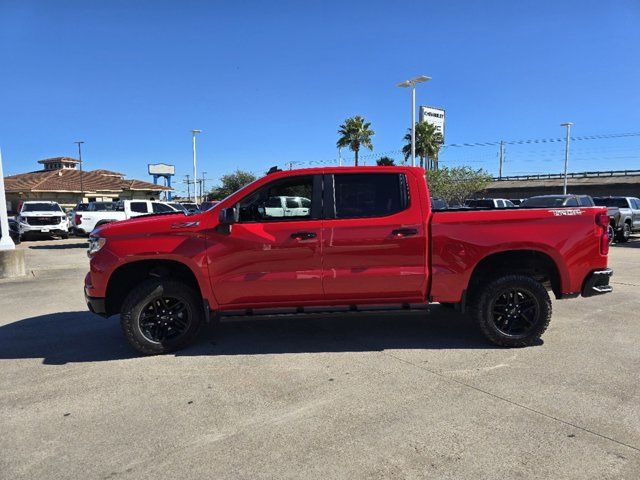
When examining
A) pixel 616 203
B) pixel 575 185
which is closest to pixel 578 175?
pixel 575 185

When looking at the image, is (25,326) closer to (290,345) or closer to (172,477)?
(290,345)

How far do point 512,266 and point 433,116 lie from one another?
181 ft

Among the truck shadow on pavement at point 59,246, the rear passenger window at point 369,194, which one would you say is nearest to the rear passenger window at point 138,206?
the truck shadow on pavement at point 59,246

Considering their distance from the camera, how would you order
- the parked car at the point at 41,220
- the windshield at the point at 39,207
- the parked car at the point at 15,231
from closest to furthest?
the parked car at the point at 15,231 < the parked car at the point at 41,220 < the windshield at the point at 39,207

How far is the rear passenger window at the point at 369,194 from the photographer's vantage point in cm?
489

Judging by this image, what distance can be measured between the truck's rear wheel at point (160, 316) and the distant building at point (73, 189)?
45131 mm

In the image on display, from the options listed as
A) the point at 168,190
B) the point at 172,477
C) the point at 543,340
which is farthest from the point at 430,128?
the point at 172,477

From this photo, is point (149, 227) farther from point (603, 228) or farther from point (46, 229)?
point (46, 229)

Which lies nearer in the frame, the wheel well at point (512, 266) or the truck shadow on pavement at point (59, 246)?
the wheel well at point (512, 266)

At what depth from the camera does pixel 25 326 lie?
627 centimetres

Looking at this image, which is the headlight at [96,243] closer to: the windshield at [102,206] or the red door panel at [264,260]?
the red door panel at [264,260]

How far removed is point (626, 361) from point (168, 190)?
185ft

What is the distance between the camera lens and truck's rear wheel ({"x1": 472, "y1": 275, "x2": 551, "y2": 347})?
16.1 ft

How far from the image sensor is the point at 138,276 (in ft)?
16.8
